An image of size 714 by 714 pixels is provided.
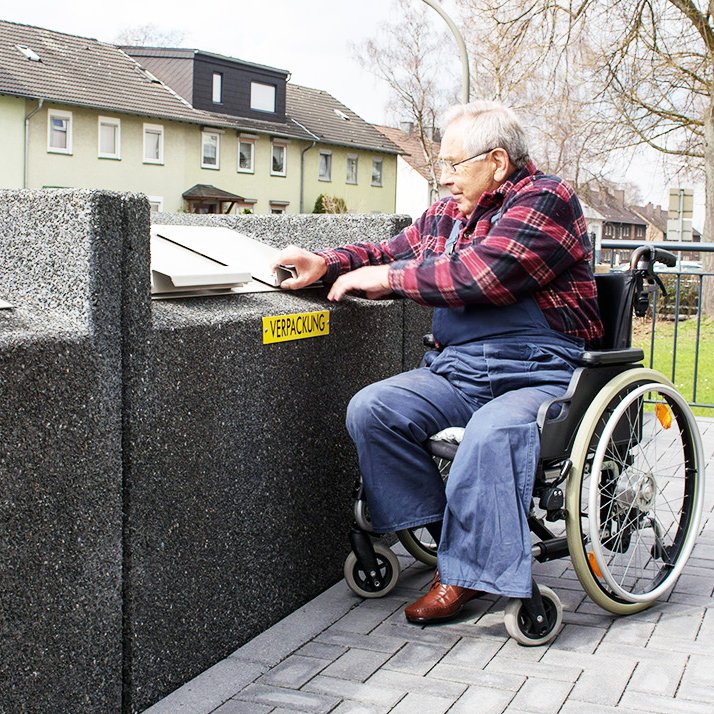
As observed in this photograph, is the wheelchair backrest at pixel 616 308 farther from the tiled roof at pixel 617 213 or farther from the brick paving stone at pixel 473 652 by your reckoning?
the tiled roof at pixel 617 213

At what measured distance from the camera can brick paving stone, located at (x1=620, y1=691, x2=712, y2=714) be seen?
111 inches

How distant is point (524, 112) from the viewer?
32000 mm

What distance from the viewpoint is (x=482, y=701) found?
2863mm

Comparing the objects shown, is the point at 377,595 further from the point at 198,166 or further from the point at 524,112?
the point at 198,166

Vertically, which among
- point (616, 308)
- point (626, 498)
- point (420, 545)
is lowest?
point (420, 545)

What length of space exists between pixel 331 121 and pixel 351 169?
2675 millimetres

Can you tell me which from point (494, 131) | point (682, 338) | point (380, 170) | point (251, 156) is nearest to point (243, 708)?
point (494, 131)

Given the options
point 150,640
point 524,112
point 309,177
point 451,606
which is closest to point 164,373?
point 150,640

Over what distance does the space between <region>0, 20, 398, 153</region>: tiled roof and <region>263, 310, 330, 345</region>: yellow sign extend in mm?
35308

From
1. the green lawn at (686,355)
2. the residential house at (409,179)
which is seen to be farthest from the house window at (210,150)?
the green lawn at (686,355)

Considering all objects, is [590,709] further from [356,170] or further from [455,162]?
[356,170]

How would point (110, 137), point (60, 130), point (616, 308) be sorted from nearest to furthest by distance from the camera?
point (616, 308)
point (60, 130)
point (110, 137)

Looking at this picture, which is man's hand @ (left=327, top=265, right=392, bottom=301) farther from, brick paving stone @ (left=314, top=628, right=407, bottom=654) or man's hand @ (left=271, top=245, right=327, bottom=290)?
brick paving stone @ (left=314, top=628, right=407, bottom=654)

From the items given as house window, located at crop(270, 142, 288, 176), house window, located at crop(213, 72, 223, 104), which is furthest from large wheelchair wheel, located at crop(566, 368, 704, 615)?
house window, located at crop(270, 142, 288, 176)
